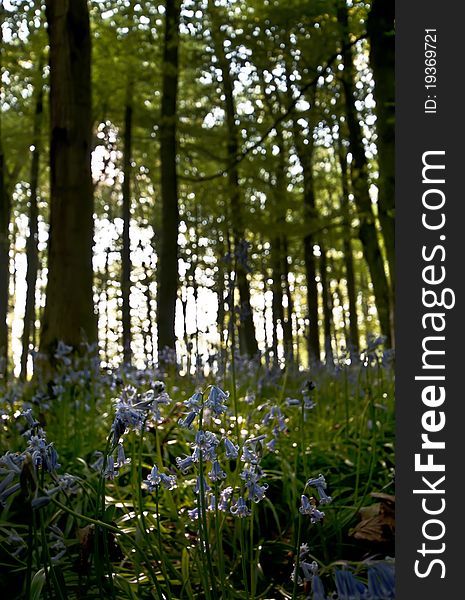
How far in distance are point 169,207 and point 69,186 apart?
4161mm

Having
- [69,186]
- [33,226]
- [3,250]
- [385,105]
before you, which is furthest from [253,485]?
[3,250]

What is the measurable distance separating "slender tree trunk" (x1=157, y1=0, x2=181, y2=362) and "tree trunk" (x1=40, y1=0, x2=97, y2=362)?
3.23 m

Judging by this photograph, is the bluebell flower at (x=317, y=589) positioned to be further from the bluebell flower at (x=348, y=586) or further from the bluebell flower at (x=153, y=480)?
the bluebell flower at (x=153, y=480)

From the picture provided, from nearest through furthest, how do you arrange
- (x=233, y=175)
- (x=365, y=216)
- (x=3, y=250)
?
1. (x=365, y=216)
2. (x=233, y=175)
3. (x=3, y=250)

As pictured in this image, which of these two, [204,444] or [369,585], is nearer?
[369,585]

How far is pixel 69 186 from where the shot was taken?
5703 mm

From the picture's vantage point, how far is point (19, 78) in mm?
12641

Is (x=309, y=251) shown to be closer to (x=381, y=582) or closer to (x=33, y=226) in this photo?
(x=33, y=226)

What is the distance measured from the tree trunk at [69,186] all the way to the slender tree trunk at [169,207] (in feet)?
10.6

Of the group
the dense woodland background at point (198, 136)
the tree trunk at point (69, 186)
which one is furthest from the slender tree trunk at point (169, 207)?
the tree trunk at point (69, 186)

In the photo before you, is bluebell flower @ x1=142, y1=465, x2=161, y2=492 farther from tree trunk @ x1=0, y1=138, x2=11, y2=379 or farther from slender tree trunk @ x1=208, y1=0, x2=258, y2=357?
tree trunk @ x1=0, y1=138, x2=11, y2=379

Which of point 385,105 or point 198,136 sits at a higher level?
point 198,136

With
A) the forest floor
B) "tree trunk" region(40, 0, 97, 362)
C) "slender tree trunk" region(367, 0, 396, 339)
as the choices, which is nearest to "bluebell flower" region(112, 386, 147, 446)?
the forest floor

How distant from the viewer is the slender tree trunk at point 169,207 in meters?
9.27
